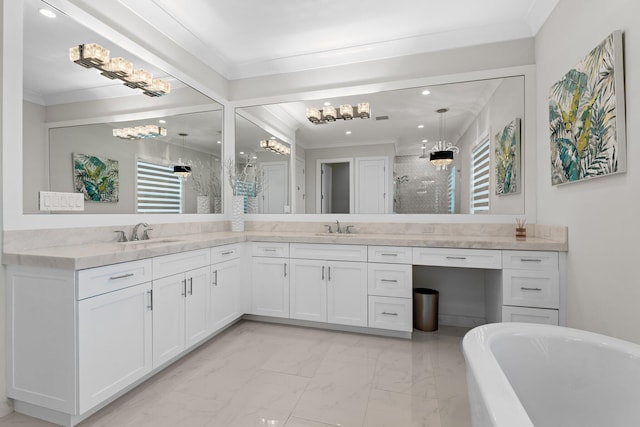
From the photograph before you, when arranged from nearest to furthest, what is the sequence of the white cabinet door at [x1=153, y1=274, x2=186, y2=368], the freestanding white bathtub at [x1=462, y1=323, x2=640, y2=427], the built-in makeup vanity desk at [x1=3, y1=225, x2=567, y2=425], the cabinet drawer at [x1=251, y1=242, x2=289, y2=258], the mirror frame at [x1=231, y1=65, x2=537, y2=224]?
the freestanding white bathtub at [x1=462, y1=323, x2=640, y2=427]
the built-in makeup vanity desk at [x1=3, y1=225, x2=567, y2=425]
the white cabinet door at [x1=153, y1=274, x2=186, y2=368]
the mirror frame at [x1=231, y1=65, x2=537, y2=224]
the cabinet drawer at [x1=251, y1=242, x2=289, y2=258]

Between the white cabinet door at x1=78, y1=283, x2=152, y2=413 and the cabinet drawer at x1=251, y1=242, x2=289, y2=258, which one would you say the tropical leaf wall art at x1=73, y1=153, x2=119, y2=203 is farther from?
the cabinet drawer at x1=251, y1=242, x2=289, y2=258

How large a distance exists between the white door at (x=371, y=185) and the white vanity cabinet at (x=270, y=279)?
93 centimetres

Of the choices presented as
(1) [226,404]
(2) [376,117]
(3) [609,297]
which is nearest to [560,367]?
(3) [609,297]

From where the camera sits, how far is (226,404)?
1799mm

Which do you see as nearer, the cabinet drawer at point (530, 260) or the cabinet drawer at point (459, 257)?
the cabinet drawer at point (530, 260)

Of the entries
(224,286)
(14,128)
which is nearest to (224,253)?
(224,286)

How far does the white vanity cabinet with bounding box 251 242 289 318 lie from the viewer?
2.99 meters

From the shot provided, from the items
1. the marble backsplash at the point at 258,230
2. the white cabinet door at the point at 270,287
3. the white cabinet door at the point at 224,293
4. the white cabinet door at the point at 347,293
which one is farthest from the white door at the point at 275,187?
the white cabinet door at the point at 347,293

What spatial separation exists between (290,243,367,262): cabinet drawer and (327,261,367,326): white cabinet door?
0.18 feet

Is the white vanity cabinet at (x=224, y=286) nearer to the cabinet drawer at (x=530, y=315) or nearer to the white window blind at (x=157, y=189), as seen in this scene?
the white window blind at (x=157, y=189)

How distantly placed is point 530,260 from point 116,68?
336 centimetres

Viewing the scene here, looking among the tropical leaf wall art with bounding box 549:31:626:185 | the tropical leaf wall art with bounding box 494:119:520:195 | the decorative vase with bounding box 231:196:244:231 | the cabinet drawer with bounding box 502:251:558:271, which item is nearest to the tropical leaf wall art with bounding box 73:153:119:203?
the decorative vase with bounding box 231:196:244:231

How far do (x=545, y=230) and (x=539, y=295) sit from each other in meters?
0.55

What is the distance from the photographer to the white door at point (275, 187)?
3520 millimetres
